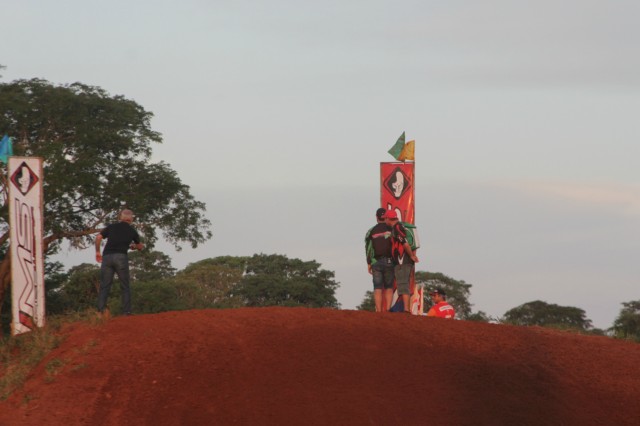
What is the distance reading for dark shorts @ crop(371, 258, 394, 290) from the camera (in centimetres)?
1524

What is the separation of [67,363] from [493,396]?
16.4 feet

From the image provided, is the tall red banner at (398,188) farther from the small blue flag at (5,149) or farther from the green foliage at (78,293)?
the green foliage at (78,293)

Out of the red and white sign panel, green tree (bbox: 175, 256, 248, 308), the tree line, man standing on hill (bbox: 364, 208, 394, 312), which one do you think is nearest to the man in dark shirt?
the red and white sign panel

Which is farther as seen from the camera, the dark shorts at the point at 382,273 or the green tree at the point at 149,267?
the green tree at the point at 149,267

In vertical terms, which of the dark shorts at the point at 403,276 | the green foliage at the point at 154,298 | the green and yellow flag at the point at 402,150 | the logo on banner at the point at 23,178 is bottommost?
the dark shorts at the point at 403,276

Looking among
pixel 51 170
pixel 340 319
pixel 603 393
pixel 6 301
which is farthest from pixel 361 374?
pixel 6 301

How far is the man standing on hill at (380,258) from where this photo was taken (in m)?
15.1

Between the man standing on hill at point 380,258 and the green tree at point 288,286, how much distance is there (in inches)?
1363

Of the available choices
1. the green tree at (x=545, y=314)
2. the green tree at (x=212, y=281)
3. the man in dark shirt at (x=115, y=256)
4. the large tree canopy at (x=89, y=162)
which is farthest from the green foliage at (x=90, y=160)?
the green tree at (x=545, y=314)

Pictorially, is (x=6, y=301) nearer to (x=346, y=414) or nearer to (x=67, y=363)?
(x=67, y=363)

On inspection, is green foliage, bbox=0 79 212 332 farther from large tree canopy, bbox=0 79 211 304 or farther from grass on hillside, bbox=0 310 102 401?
grass on hillside, bbox=0 310 102 401

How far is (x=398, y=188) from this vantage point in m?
21.1

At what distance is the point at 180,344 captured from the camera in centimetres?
1203

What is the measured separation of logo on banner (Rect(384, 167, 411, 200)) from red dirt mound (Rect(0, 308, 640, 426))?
7.83 m
